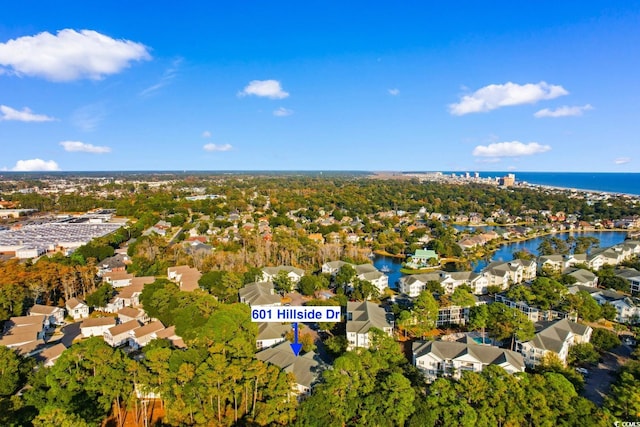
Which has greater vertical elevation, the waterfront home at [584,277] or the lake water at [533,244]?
the waterfront home at [584,277]

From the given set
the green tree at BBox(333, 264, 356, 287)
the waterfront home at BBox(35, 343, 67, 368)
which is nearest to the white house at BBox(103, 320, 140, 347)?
the waterfront home at BBox(35, 343, 67, 368)

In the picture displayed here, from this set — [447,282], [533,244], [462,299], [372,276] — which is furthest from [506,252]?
[462,299]

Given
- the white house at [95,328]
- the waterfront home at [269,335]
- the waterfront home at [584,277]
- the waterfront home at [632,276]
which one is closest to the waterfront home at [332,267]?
the waterfront home at [269,335]

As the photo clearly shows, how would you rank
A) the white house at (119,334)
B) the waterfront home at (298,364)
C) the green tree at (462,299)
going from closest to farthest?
the waterfront home at (298,364), the white house at (119,334), the green tree at (462,299)

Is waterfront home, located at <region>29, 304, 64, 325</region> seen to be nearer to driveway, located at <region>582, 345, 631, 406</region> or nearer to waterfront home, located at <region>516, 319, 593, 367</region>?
waterfront home, located at <region>516, 319, 593, 367</region>

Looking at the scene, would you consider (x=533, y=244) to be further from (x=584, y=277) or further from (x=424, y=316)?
(x=424, y=316)

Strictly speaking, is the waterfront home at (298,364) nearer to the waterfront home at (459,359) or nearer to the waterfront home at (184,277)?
the waterfront home at (459,359)
